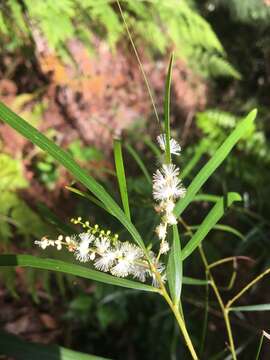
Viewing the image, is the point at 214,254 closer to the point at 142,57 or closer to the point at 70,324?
the point at 70,324

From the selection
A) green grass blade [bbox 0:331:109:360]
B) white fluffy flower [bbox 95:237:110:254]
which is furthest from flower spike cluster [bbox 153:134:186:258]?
green grass blade [bbox 0:331:109:360]

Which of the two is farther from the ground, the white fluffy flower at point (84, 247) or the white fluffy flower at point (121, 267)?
the white fluffy flower at point (84, 247)

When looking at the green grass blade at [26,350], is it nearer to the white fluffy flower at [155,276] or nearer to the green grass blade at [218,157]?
the white fluffy flower at [155,276]

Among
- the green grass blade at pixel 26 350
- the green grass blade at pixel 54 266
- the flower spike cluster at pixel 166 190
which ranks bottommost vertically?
the green grass blade at pixel 26 350

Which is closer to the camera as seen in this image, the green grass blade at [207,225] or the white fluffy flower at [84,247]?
the white fluffy flower at [84,247]

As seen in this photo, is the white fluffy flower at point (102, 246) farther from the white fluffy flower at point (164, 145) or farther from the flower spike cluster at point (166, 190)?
the white fluffy flower at point (164, 145)

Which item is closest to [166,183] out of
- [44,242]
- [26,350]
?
[44,242]

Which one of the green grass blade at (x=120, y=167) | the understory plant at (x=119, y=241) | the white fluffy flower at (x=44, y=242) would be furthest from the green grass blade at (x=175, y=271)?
the white fluffy flower at (x=44, y=242)
